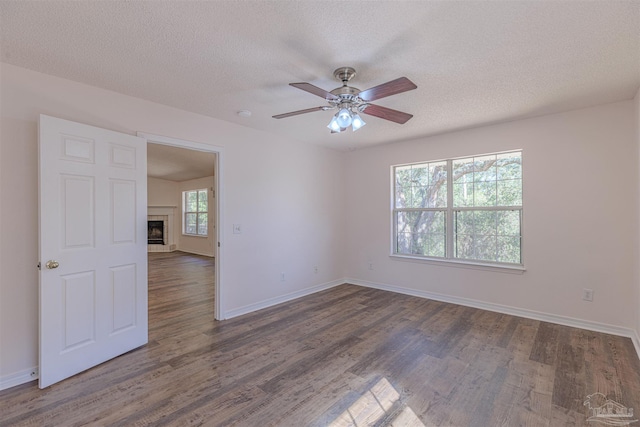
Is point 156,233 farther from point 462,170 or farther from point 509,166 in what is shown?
point 509,166

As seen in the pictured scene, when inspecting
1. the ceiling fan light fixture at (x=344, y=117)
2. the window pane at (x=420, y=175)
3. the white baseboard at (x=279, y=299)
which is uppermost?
the ceiling fan light fixture at (x=344, y=117)

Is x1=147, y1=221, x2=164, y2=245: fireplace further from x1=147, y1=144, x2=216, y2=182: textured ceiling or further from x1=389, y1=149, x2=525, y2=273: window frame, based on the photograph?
x1=389, y1=149, x2=525, y2=273: window frame

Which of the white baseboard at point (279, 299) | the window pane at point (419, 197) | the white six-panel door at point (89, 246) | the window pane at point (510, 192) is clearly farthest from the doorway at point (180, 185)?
the window pane at point (510, 192)

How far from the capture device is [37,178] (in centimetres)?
228

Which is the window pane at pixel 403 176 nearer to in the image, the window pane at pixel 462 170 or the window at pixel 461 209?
the window at pixel 461 209

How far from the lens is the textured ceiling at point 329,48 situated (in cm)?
162

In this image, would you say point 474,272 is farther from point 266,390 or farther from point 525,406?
point 266,390

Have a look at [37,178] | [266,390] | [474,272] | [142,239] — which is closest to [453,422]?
[266,390]

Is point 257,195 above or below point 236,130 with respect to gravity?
below

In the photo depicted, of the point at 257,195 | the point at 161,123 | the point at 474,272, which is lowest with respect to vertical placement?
the point at 474,272

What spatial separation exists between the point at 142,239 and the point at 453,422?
2934 mm

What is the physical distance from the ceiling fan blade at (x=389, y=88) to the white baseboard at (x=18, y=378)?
326 cm

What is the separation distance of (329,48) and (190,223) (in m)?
9.02

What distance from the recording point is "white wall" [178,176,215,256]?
8.77 meters
